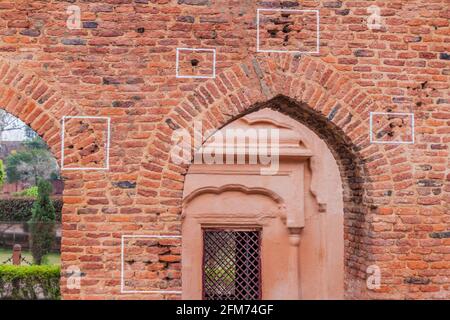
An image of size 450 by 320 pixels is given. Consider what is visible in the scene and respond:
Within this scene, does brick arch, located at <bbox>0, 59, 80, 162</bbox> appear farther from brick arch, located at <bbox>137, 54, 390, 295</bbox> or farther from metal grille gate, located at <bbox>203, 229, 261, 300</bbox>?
metal grille gate, located at <bbox>203, 229, 261, 300</bbox>

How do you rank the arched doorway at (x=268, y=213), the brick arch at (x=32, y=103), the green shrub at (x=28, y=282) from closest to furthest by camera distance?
the brick arch at (x=32, y=103) < the arched doorway at (x=268, y=213) < the green shrub at (x=28, y=282)

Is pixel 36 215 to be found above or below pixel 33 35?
below

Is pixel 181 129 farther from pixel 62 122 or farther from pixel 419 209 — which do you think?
pixel 419 209

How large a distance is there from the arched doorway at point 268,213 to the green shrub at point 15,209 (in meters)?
14.9

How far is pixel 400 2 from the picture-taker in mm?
5086

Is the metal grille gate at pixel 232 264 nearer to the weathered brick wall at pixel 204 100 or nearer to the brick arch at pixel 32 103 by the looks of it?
the weathered brick wall at pixel 204 100

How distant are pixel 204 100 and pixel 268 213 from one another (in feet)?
11.2

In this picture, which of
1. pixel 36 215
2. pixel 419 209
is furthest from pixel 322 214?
pixel 36 215

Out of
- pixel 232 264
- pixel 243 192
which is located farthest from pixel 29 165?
pixel 243 192

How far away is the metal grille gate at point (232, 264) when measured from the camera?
26.0 ft

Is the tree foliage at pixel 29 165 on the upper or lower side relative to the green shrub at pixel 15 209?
upper

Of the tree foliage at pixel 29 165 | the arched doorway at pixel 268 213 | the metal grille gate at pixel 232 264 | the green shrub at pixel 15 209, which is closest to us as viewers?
the arched doorway at pixel 268 213

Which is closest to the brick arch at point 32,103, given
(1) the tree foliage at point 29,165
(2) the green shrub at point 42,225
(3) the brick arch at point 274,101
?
(3) the brick arch at point 274,101
